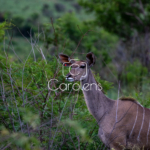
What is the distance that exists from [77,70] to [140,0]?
14.1 metres

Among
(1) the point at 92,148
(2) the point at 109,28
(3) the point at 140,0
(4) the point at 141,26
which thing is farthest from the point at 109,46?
(1) the point at 92,148

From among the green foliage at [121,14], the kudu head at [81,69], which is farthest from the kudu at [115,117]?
the green foliage at [121,14]

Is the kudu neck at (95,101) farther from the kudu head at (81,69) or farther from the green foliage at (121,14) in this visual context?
the green foliage at (121,14)

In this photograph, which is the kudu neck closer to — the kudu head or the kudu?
the kudu

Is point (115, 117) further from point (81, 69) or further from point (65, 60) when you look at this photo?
point (65, 60)

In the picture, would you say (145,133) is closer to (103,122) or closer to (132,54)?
(103,122)

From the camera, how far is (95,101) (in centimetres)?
414

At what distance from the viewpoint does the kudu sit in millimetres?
3842

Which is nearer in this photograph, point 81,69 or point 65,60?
point 81,69

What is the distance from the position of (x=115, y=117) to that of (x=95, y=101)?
0.44 metres

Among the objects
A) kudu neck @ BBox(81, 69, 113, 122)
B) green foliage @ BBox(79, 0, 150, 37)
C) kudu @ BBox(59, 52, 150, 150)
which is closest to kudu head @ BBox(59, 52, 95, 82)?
kudu @ BBox(59, 52, 150, 150)

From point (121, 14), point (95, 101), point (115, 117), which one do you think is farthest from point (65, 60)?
point (121, 14)

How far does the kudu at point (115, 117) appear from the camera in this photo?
3.84 meters

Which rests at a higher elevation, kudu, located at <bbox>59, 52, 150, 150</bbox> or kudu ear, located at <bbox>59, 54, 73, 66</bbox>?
kudu ear, located at <bbox>59, 54, 73, 66</bbox>
